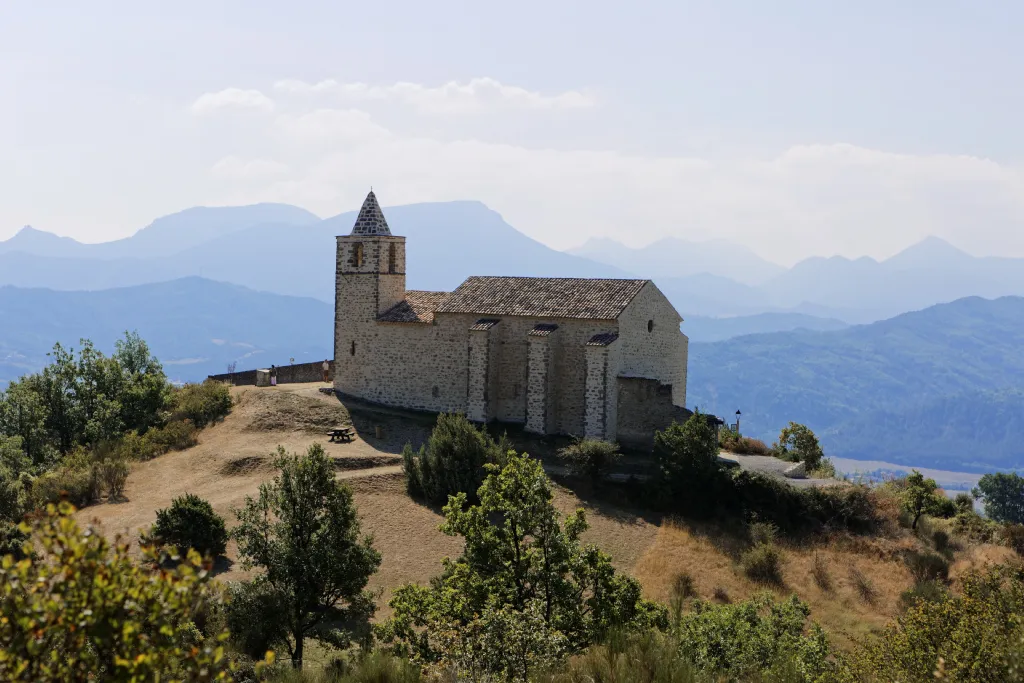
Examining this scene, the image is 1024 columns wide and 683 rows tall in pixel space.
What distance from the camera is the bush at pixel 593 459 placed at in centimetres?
3148


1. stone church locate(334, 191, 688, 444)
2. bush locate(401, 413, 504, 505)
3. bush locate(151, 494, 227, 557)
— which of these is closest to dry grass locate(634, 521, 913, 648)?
bush locate(401, 413, 504, 505)

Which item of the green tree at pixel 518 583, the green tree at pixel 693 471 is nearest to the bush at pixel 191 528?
the green tree at pixel 518 583

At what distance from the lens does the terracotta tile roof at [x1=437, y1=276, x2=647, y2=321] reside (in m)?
35.4

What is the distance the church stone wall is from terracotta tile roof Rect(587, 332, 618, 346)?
1.15 feet

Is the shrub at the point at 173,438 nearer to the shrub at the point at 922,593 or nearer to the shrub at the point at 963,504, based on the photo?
the shrub at the point at 922,593

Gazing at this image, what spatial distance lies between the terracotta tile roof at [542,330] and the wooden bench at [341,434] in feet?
25.4

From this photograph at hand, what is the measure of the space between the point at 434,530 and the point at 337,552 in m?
10.1

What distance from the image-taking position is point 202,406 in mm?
38844

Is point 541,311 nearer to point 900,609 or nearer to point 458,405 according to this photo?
point 458,405

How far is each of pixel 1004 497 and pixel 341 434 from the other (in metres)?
38.5

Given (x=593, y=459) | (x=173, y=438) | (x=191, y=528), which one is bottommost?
(x=191, y=528)

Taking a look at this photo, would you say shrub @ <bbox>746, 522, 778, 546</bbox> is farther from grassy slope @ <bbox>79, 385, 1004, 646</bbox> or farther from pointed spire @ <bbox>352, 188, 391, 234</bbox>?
pointed spire @ <bbox>352, 188, 391, 234</bbox>

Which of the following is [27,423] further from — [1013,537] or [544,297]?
[1013,537]

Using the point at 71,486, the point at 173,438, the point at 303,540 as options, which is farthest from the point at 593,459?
the point at 71,486
